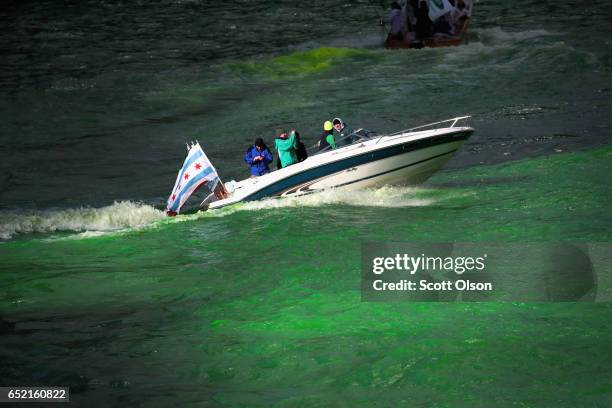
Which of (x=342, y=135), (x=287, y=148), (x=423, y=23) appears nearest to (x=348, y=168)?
(x=342, y=135)

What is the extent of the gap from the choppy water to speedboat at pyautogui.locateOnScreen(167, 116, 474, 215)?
0.31 m

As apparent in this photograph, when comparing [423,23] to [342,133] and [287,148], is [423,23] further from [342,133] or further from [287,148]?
[287,148]

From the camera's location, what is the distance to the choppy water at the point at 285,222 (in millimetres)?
12523

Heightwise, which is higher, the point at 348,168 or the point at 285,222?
the point at 348,168

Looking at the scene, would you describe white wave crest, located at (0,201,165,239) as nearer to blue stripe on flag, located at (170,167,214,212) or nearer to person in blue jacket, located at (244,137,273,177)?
blue stripe on flag, located at (170,167,214,212)

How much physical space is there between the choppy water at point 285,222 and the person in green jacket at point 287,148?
0.87 metres

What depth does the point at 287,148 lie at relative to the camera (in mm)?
20688

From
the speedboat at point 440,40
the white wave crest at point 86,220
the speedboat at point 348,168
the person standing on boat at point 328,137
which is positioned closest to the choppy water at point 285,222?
the white wave crest at point 86,220

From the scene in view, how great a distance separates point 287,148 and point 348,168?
1.36 metres

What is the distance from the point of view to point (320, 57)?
3859 centimetres

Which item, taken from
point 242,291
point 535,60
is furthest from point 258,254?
point 535,60

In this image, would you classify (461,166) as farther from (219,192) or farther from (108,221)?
(108,221)

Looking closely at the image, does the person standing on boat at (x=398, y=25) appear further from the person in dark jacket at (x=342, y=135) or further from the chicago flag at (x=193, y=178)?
the chicago flag at (x=193, y=178)

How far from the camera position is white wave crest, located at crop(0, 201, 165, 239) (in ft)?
68.5
